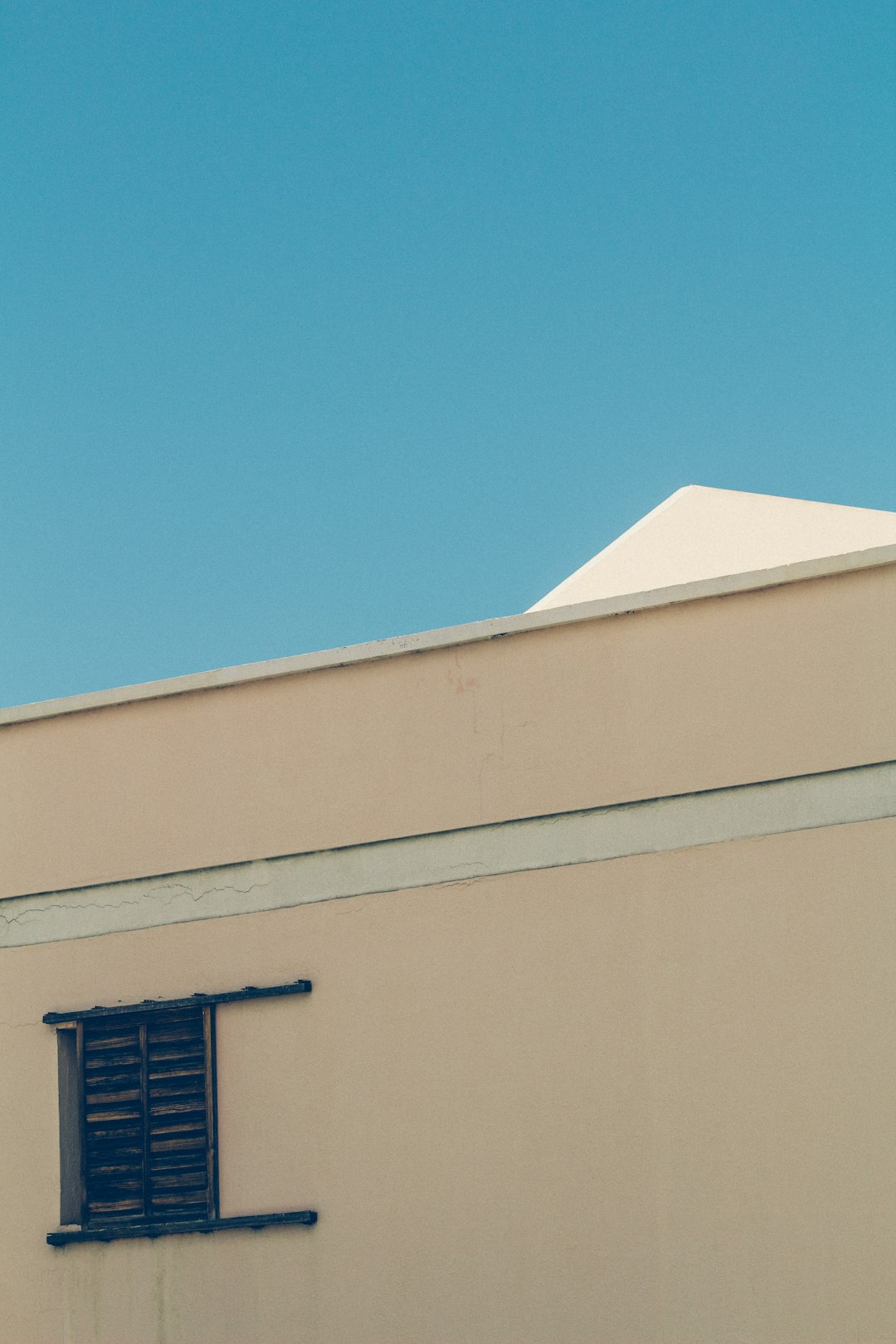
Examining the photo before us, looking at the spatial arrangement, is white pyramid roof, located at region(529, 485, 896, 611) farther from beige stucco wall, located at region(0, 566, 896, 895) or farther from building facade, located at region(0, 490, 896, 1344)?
building facade, located at region(0, 490, 896, 1344)

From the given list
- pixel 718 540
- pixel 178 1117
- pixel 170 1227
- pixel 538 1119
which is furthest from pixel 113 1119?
pixel 718 540

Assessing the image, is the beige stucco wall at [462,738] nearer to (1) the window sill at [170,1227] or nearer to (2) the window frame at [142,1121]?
(2) the window frame at [142,1121]

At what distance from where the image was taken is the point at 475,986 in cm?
877

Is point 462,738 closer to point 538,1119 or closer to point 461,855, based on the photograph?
point 461,855

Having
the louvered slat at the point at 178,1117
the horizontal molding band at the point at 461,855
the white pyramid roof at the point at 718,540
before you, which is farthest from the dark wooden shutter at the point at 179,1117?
the white pyramid roof at the point at 718,540

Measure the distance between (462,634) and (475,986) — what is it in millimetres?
2055

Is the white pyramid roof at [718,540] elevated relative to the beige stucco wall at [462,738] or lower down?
elevated

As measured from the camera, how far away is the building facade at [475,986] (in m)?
8.09

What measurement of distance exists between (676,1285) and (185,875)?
3.73 m

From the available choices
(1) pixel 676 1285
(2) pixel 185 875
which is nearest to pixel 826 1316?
(1) pixel 676 1285

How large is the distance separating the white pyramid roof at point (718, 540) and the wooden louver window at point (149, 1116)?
16.2ft

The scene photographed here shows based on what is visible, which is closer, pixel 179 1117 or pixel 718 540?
pixel 179 1117

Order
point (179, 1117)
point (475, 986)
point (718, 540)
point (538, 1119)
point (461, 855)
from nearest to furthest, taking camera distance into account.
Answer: point (538, 1119), point (475, 986), point (461, 855), point (179, 1117), point (718, 540)

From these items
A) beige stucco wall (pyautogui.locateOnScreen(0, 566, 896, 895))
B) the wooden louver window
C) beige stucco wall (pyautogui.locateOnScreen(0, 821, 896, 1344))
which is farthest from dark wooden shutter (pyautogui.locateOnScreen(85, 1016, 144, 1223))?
beige stucco wall (pyautogui.locateOnScreen(0, 566, 896, 895))
